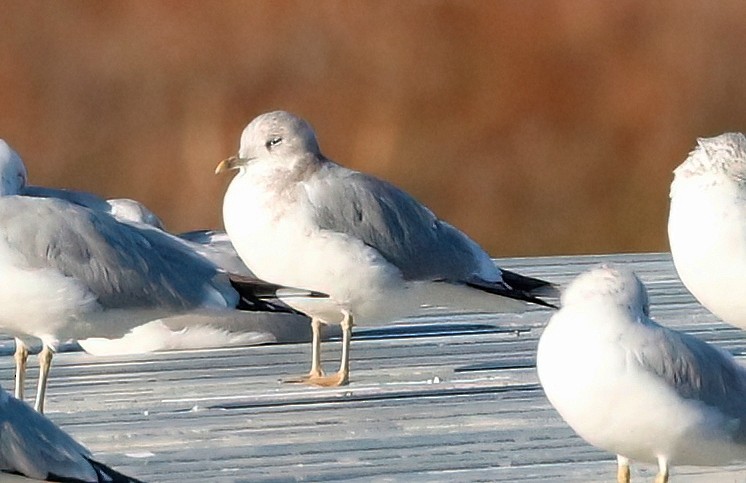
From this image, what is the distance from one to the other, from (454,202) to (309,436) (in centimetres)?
956

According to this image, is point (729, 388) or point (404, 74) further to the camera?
point (404, 74)

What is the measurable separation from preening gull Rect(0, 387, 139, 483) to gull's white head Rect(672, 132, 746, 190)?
2218 millimetres

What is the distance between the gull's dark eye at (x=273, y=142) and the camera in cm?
632

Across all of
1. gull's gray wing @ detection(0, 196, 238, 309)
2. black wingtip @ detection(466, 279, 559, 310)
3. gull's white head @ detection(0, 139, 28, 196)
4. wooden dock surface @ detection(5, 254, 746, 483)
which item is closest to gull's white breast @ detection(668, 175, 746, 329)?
wooden dock surface @ detection(5, 254, 746, 483)

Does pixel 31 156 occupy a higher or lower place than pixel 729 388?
lower

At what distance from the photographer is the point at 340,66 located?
15602 millimetres

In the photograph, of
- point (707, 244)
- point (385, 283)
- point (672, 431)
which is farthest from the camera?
point (385, 283)

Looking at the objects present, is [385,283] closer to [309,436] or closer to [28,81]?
[309,436]

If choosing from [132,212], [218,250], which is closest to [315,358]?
[218,250]

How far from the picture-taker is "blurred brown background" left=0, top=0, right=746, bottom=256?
14.6 metres

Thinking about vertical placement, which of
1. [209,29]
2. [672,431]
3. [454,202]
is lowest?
[454,202]

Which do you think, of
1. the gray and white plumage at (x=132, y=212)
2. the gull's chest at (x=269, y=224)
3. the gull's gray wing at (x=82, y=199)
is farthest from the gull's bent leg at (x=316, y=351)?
the gull's gray wing at (x=82, y=199)

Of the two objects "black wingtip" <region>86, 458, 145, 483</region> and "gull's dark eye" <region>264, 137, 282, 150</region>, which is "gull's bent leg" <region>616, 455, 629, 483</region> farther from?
"gull's dark eye" <region>264, 137, 282, 150</region>

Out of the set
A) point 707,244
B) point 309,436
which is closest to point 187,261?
point 309,436
